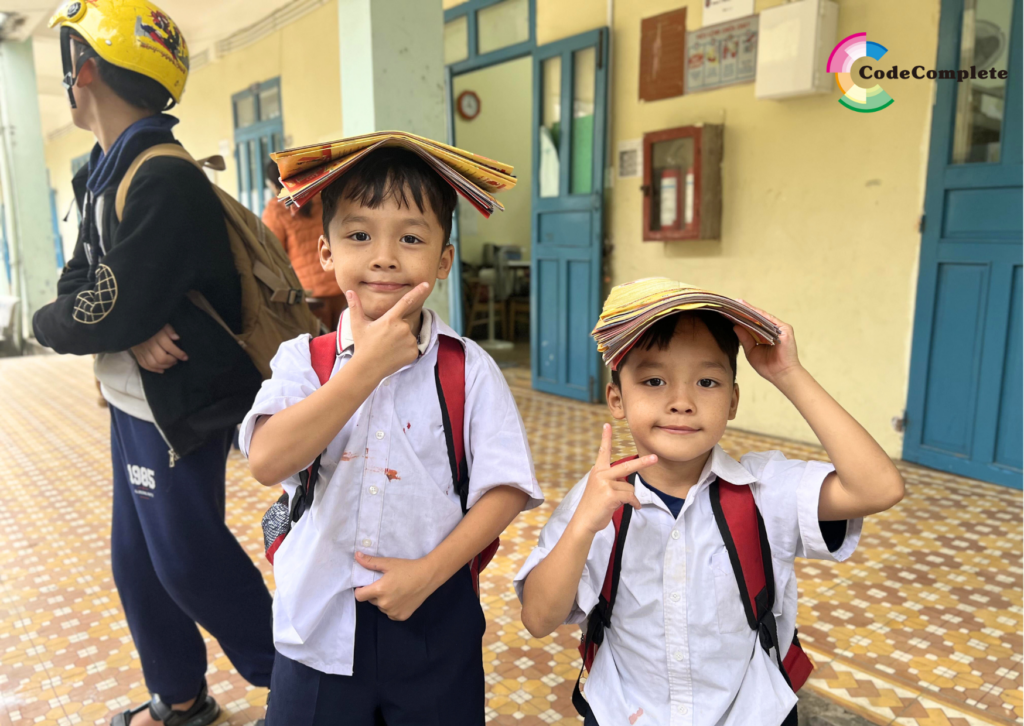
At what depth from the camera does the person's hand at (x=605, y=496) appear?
0.87 m

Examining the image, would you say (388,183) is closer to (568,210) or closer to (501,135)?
(568,210)

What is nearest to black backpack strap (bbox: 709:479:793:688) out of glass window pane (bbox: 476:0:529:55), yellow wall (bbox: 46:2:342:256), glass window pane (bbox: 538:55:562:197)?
glass window pane (bbox: 538:55:562:197)

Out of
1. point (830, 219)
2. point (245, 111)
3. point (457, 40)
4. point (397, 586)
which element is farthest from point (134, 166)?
point (245, 111)

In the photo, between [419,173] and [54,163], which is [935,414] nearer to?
[419,173]

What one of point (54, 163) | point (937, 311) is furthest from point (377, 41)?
point (54, 163)

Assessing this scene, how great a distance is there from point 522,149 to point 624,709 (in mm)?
8143

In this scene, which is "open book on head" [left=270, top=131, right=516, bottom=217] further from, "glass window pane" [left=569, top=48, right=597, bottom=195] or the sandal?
"glass window pane" [left=569, top=48, right=597, bottom=195]

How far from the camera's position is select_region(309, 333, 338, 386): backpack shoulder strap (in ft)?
3.34

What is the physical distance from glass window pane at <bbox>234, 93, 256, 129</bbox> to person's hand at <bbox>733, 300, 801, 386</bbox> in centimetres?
820

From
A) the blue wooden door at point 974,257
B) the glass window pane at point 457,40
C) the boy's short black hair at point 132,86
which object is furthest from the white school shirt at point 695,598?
the glass window pane at point 457,40

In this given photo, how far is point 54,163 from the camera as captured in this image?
1628cm

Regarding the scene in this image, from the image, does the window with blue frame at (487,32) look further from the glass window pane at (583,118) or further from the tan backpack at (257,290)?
the tan backpack at (257,290)

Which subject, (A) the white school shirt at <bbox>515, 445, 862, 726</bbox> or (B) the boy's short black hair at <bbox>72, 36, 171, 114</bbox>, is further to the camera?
(B) the boy's short black hair at <bbox>72, 36, 171, 114</bbox>

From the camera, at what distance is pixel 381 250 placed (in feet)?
3.08
